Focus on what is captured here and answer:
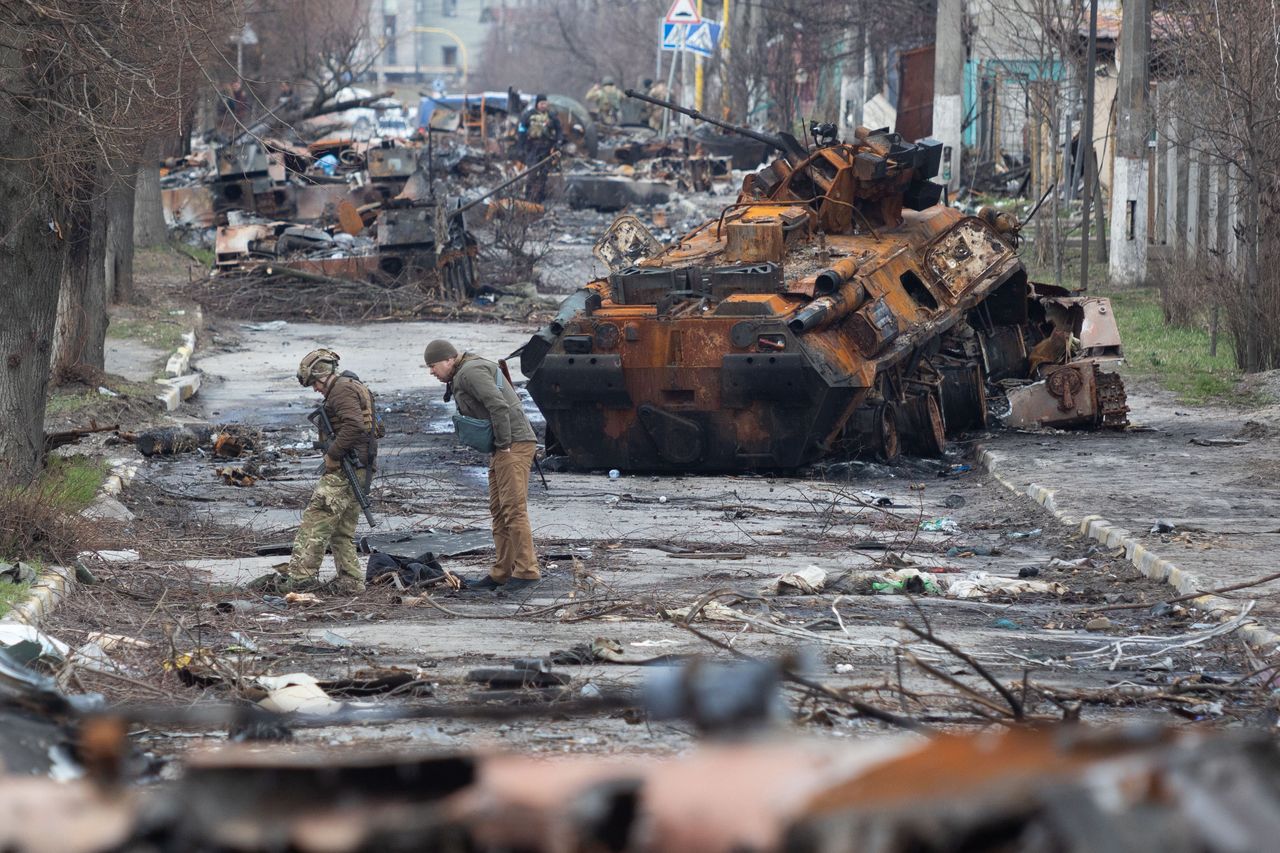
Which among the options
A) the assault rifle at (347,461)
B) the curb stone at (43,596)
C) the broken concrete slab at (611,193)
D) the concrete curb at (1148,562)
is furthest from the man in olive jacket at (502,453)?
the broken concrete slab at (611,193)

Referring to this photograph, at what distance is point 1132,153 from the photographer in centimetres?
2520

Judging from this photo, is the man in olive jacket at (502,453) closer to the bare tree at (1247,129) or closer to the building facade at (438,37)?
the bare tree at (1247,129)

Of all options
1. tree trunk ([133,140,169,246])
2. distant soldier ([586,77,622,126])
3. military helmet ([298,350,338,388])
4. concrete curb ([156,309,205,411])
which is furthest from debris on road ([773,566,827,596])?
distant soldier ([586,77,622,126])

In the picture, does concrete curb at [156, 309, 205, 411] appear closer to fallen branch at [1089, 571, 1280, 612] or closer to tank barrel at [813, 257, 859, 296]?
tank barrel at [813, 257, 859, 296]

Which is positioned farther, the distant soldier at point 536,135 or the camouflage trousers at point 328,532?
the distant soldier at point 536,135

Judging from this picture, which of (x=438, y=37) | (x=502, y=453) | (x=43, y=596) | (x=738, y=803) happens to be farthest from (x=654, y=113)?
(x=438, y=37)

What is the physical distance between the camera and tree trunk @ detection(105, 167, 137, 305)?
22938 mm

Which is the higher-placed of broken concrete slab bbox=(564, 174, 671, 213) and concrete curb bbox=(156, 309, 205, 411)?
broken concrete slab bbox=(564, 174, 671, 213)

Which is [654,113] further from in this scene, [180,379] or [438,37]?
[438,37]

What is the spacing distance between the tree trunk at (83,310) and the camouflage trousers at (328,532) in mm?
6737

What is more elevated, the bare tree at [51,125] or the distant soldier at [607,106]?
the distant soldier at [607,106]

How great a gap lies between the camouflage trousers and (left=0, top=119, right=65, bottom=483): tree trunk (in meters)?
2.20

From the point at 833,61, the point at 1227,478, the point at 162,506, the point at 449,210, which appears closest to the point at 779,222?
the point at 1227,478

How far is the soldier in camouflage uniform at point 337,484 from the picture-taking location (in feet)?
33.6
